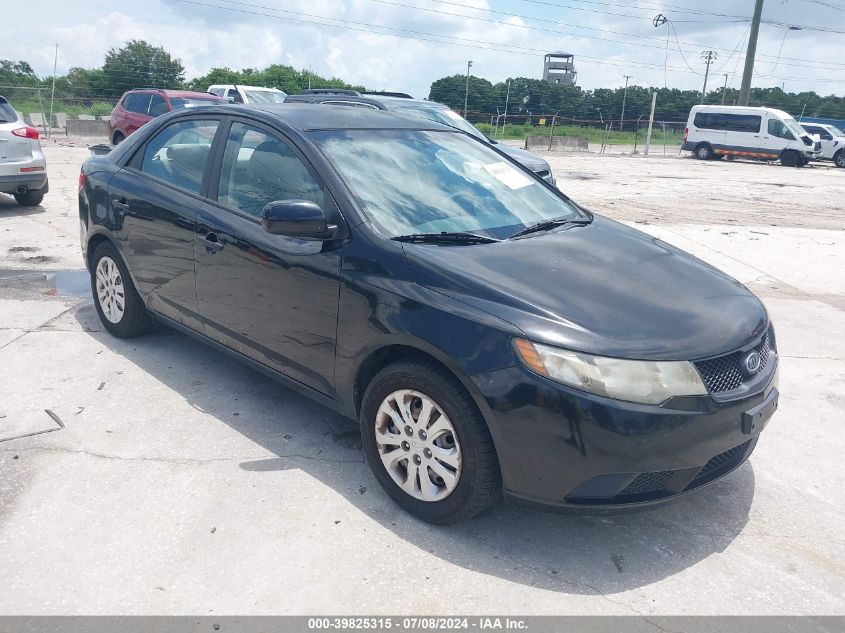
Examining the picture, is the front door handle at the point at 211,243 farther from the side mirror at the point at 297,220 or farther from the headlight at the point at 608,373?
the headlight at the point at 608,373

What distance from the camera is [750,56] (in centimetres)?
3734

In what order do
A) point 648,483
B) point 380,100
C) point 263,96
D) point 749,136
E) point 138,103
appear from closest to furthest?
1. point 648,483
2. point 380,100
3. point 138,103
4. point 263,96
5. point 749,136

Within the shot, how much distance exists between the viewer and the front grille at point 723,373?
279cm

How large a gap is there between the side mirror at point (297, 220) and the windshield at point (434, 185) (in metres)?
0.22

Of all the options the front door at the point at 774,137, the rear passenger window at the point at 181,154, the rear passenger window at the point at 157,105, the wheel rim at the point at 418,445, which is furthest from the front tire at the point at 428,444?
the front door at the point at 774,137

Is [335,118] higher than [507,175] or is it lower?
higher

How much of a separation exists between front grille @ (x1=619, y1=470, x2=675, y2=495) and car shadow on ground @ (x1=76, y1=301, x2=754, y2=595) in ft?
0.30

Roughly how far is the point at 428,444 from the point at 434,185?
55.9 inches

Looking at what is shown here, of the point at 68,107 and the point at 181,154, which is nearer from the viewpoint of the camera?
the point at 181,154

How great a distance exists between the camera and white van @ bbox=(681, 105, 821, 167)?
29.8 meters

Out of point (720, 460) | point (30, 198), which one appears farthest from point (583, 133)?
point (720, 460)

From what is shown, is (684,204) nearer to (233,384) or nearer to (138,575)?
(233,384)

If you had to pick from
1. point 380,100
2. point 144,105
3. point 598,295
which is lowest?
point 598,295

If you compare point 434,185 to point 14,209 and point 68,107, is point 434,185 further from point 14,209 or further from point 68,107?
point 68,107
